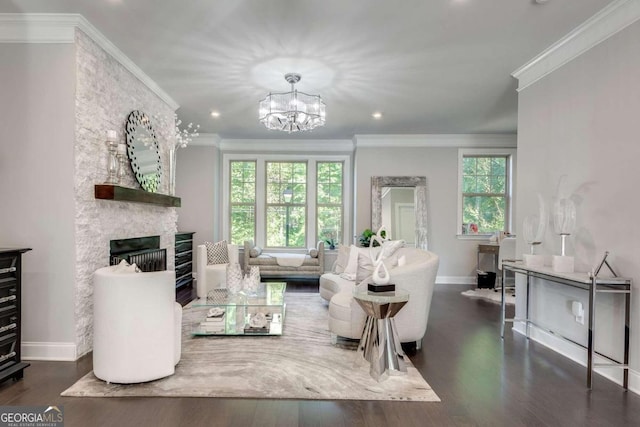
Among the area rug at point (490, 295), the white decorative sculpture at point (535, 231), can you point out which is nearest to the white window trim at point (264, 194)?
the area rug at point (490, 295)

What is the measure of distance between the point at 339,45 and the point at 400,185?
3.86 m

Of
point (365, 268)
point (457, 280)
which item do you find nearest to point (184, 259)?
point (365, 268)

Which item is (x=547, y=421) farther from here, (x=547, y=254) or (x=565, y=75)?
(x=565, y=75)

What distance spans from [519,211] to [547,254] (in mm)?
630

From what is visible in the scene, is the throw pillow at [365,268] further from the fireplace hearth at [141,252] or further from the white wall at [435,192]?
the white wall at [435,192]

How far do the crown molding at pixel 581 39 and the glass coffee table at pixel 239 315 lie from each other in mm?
3523

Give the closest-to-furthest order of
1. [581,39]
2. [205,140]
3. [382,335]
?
[382,335], [581,39], [205,140]

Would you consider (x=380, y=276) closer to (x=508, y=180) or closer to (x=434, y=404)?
(x=434, y=404)

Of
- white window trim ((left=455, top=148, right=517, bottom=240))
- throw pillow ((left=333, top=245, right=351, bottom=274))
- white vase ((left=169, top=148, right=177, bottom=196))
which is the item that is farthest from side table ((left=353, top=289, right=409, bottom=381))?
white window trim ((left=455, top=148, right=517, bottom=240))

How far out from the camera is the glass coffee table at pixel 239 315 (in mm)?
3471

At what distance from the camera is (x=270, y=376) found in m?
Answer: 2.61

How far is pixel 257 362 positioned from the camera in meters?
2.85

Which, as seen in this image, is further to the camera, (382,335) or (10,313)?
(382,335)

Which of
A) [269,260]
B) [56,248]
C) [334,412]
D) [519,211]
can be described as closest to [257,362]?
[334,412]
